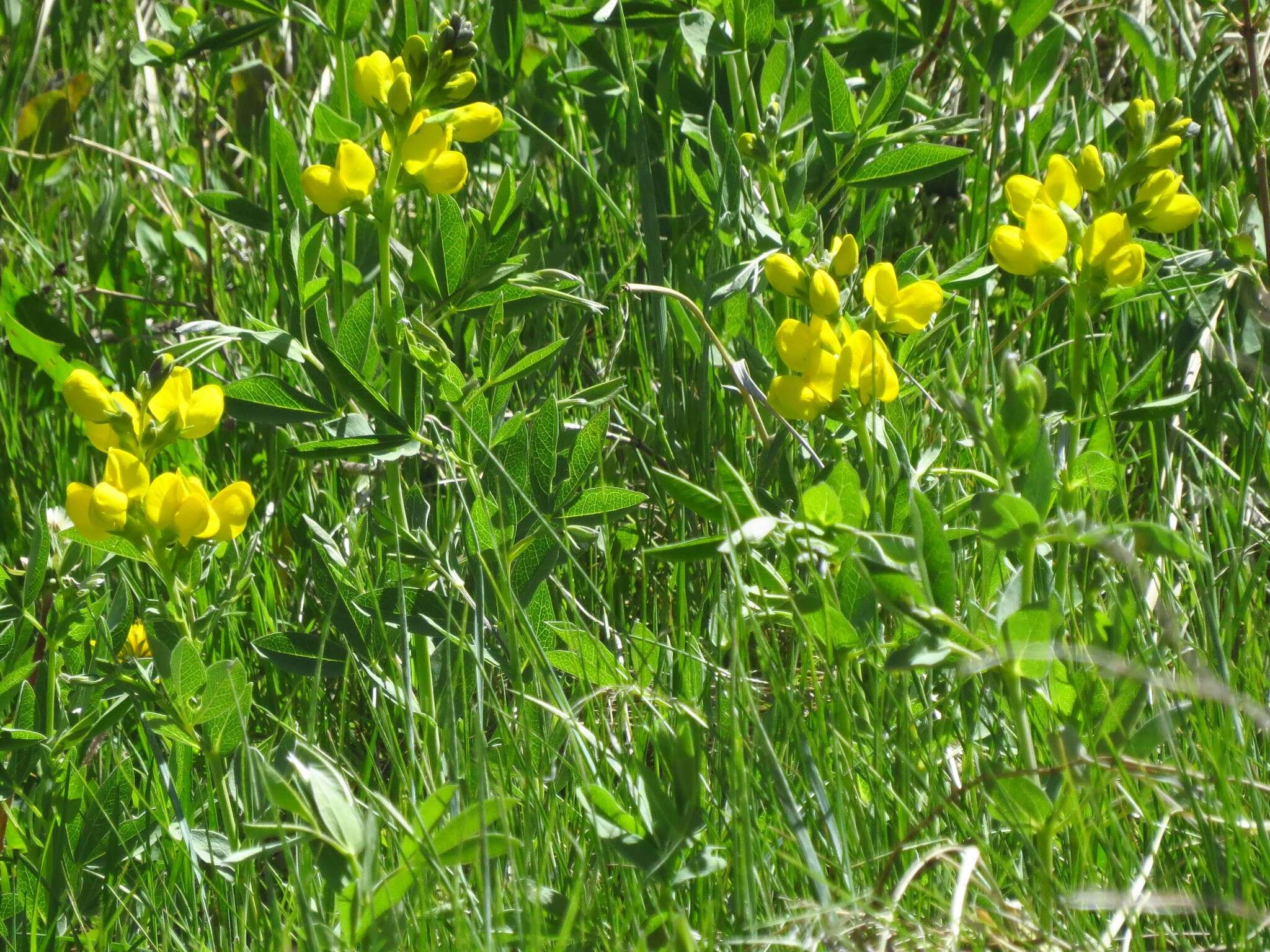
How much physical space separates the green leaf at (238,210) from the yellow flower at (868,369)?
1.02 metres

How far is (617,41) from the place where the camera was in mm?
2092

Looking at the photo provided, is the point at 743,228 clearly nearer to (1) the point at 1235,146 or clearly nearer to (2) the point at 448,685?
(2) the point at 448,685

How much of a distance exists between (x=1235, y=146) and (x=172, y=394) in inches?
80.9

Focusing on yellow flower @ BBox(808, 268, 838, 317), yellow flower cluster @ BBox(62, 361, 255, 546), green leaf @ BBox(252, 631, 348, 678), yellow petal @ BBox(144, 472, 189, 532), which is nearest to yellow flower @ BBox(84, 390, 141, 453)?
yellow flower cluster @ BBox(62, 361, 255, 546)

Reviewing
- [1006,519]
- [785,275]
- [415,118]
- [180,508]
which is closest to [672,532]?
[785,275]

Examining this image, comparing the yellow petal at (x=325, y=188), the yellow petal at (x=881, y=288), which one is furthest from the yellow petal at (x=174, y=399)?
the yellow petal at (x=881, y=288)

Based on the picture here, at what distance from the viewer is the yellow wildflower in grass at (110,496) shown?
118cm

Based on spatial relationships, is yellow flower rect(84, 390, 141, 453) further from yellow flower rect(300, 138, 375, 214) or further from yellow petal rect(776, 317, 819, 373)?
yellow petal rect(776, 317, 819, 373)

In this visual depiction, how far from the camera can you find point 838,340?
1.26 m

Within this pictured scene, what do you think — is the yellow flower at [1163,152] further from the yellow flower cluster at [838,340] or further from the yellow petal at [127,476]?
the yellow petal at [127,476]

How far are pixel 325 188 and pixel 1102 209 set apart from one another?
0.85 m

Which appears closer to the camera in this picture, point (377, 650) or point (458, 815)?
point (458, 815)

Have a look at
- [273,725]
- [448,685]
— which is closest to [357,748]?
[273,725]

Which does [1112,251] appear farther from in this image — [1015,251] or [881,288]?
[881,288]
